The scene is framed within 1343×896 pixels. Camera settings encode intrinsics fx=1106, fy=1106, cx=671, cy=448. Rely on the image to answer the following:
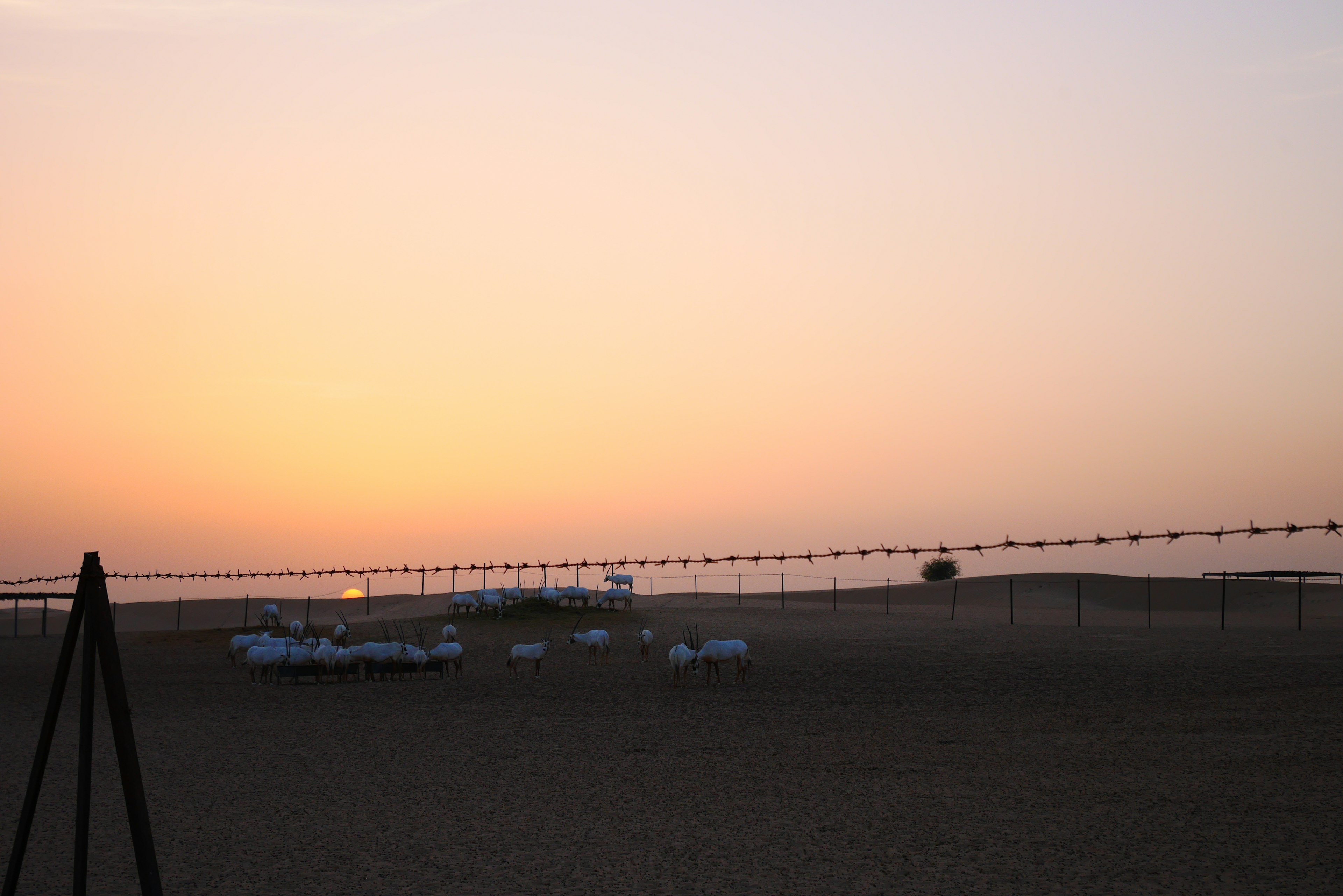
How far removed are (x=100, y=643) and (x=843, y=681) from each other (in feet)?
62.6

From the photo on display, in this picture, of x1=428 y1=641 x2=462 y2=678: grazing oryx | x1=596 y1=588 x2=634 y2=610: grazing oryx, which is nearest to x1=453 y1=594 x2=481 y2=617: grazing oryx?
x1=596 y1=588 x2=634 y2=610: grazing oryx

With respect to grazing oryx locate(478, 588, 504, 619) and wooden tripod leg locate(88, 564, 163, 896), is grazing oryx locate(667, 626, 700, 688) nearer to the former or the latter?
wooden tripod leg locate(88, 564, 163, 896)

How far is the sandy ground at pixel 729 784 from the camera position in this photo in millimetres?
9625

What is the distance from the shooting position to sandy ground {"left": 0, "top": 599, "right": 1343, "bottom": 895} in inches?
379

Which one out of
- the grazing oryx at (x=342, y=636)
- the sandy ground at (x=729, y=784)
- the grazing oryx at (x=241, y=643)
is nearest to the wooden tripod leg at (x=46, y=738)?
the sandy ground at (x=729, y=784)

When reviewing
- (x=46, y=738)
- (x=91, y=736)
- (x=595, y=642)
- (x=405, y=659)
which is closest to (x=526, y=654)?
(x=405, y=659)

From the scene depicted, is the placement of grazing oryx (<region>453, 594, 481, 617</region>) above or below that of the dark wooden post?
below

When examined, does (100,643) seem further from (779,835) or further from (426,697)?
(426,697)

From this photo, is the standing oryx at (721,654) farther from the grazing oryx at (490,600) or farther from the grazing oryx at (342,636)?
the grazing oryx at (490,600)

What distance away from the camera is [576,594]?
47406mm

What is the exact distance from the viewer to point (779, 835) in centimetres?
1080

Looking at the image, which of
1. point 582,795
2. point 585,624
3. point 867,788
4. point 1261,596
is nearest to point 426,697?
point 582,795

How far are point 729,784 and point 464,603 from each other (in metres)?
35.8

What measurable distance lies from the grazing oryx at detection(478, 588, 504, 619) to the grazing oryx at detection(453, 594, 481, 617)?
Answer: 0.31 meters
